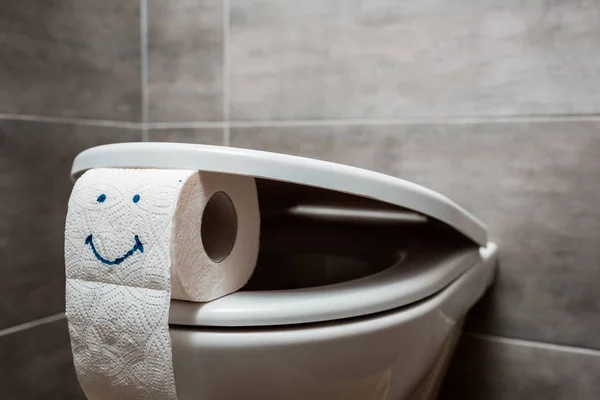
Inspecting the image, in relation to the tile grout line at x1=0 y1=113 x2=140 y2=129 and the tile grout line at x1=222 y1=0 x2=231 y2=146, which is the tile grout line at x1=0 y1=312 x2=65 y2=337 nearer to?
the tile grout line at x1=0 y1=113 x2=140 y2=129

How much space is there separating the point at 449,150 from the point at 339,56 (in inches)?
10.3

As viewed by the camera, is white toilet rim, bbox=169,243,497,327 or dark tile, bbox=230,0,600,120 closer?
white toilet rim, bbox=169,243,497,327

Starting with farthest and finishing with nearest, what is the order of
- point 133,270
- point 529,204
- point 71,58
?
point 71,58 → point 529,204 → point 133,270

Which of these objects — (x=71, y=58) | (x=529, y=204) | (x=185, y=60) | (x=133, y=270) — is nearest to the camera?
(x=133, y=270)

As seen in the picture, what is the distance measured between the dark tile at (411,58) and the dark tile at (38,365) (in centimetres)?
53

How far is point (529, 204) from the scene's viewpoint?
866 millimetres

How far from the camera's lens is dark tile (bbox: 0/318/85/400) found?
91 cm

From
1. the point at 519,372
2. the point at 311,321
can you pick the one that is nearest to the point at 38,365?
the point at 311,321

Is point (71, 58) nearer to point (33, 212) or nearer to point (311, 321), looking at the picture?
point (33, 212)

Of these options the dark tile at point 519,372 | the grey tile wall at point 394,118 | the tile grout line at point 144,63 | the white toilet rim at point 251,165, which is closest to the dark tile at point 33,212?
the grey tile wall at point 394,118

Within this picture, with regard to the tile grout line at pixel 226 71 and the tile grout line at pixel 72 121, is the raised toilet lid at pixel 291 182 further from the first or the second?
the tile grout line at pixel 226 71

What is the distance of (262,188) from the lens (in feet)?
2.27

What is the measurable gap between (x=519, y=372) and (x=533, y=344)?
5 cm

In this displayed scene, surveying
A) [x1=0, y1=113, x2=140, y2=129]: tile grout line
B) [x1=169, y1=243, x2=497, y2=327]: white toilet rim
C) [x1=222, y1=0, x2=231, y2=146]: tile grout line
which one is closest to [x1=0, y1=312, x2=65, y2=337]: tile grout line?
[x1=0, y1=113, x2=140, y2=129]: tile grout line
